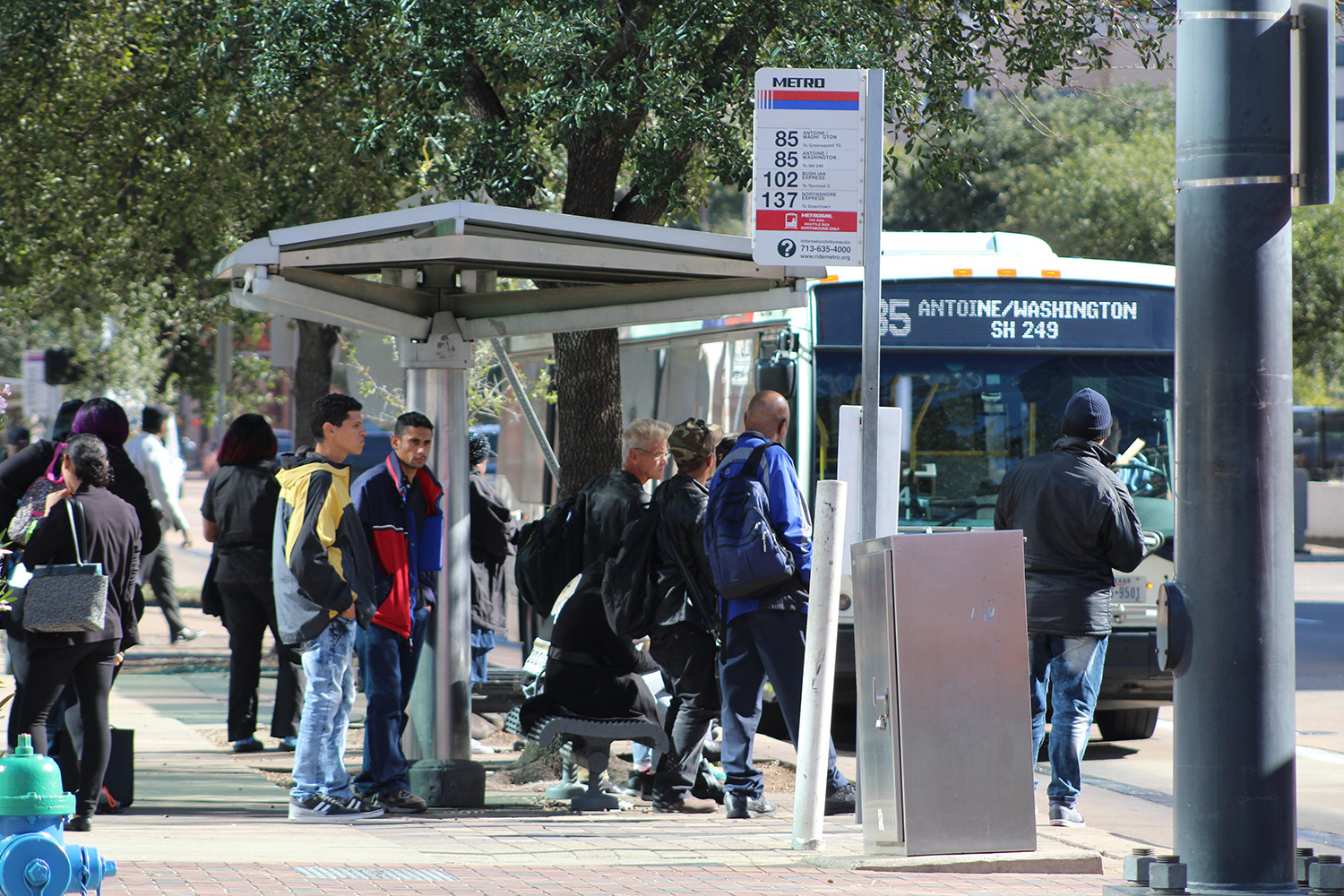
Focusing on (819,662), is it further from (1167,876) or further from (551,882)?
(1167,876)

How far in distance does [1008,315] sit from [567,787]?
400 centimetres

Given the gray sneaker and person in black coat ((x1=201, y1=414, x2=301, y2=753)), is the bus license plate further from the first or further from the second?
person in black coat ((x1=201, y1=414, x2=301, y2=753))

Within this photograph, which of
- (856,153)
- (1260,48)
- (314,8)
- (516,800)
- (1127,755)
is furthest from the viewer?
(1127,755)

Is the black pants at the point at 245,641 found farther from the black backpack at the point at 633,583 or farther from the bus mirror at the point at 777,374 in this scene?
the bus mirror at the point at 777,374

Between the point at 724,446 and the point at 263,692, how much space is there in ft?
17.9

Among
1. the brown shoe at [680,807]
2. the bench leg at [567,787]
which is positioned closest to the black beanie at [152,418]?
the bench leg at [567,787]

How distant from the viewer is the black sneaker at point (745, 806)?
709 cm

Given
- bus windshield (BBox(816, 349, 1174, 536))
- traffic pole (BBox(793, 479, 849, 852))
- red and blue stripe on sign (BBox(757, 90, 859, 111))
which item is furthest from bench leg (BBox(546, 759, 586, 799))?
red and blue stripe on sign (BBox(757, 90, 859, 111))

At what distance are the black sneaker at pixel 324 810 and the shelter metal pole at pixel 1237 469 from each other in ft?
12.2

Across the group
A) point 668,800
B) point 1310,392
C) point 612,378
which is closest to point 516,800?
point 668,800

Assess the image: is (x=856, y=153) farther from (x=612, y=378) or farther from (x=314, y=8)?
(x=314, y=8)

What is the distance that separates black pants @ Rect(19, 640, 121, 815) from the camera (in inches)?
260

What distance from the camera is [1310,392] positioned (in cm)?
5109

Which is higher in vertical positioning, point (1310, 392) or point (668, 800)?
point (1310, 392)
